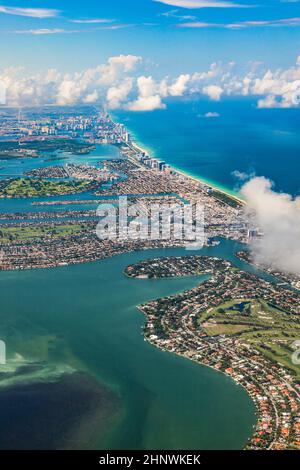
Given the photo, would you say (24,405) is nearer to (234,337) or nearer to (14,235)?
(234,337)

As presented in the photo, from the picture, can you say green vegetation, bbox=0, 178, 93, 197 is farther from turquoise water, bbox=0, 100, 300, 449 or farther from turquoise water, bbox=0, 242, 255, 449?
turquoise water, bbox=0, 242, 255, 449

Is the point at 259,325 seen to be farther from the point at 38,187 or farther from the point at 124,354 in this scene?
the point at 38,187

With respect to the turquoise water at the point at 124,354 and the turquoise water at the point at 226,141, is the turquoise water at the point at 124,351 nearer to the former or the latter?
the turquoise water at the point at 124,354

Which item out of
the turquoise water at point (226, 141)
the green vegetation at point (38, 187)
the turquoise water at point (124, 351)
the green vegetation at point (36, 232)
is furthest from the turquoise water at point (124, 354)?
the turquoise water at point (226, 141)

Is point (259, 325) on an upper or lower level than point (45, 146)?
lower

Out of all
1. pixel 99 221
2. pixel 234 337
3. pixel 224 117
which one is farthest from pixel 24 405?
pixel 224 117

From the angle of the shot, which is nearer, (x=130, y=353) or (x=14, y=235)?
(x=130, y=353)

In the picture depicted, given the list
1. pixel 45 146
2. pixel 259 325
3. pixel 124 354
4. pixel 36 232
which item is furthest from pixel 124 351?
pixel 45 146
